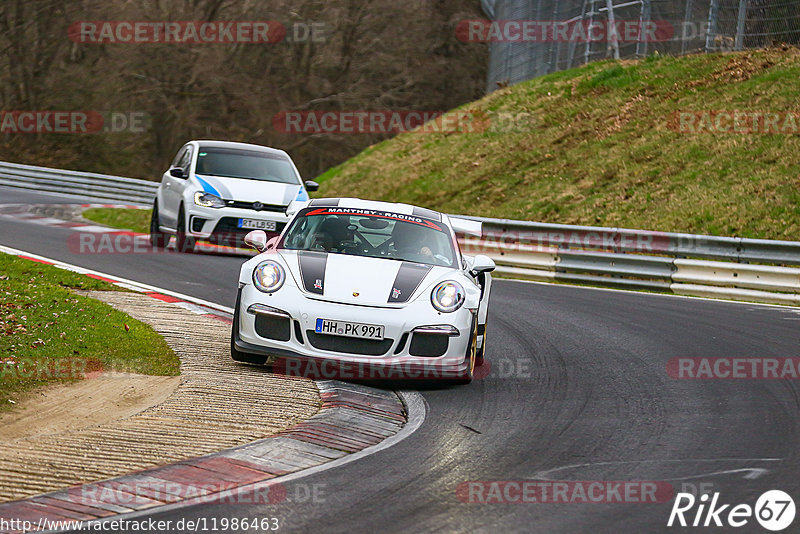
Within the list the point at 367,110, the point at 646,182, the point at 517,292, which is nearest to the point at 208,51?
the point at 367,110

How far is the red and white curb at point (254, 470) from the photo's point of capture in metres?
4.87

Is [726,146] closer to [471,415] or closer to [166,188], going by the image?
[166,188]

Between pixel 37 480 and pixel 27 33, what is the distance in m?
45.7

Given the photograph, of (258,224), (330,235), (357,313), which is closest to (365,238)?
(330,235)

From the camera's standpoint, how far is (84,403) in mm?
6988

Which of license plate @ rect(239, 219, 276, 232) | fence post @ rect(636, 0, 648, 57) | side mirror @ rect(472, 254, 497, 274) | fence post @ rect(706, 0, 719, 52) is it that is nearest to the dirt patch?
side mirror @ rect(472, 254, 497, 274)

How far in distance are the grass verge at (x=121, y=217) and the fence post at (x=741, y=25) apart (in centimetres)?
1390

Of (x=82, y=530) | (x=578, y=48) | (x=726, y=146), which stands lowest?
(x=82, y=530)

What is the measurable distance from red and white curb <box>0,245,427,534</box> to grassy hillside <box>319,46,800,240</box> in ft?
44.0

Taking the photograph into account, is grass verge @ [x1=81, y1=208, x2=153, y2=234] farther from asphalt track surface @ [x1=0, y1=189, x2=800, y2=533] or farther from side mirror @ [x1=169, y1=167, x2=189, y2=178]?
asphalt track surface @ [x1=0, y1=189, x2=800, y2=533]

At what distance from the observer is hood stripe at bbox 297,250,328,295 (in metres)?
8.17

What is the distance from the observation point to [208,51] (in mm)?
46750

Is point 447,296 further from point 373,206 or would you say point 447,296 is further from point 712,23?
point 712,23

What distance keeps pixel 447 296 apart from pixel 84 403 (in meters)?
2.76
